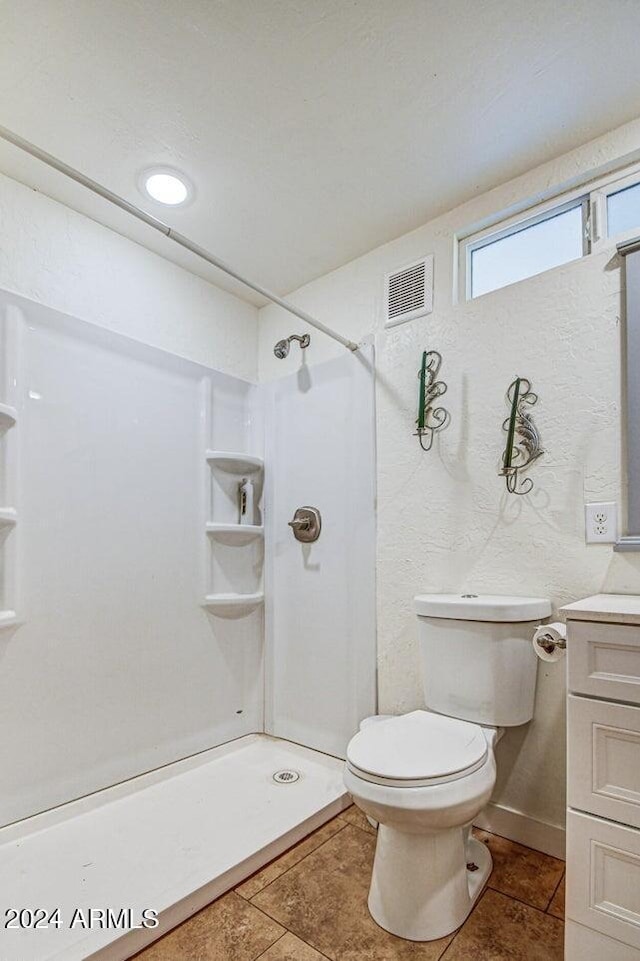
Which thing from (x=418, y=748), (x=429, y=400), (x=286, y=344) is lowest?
(x=418, y=748)

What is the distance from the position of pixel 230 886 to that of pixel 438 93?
2.27 m

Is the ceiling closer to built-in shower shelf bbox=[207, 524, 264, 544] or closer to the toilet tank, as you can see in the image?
built-in shower shelf bbox=[207, 524, 264, 544]

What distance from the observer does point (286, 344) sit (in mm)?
2389

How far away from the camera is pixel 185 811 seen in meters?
1.71

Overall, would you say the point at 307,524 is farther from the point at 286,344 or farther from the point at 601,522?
the point at 601,522

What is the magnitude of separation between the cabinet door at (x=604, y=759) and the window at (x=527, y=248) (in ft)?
4.48

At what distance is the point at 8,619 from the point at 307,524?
3.78 feet

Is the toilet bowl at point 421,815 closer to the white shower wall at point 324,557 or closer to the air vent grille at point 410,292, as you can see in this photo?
the white shower wall at point 324,557

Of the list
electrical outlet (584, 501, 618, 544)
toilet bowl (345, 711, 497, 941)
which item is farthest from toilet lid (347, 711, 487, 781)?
electrical outlet (584, 501, 618, 544)

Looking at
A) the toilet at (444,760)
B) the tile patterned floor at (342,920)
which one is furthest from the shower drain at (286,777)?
the toilet at (444,760)

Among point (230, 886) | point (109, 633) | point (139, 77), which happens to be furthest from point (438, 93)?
point (230, 886)

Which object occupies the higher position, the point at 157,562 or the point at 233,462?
the point at 233,462

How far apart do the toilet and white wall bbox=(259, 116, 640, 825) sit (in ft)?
0.51

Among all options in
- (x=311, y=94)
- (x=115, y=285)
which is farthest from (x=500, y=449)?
(x=115, y=285)
